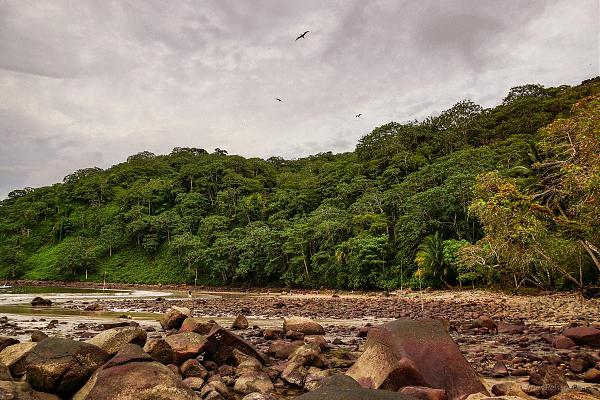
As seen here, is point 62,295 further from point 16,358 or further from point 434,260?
point 16,358

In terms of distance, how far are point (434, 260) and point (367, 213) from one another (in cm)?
1249

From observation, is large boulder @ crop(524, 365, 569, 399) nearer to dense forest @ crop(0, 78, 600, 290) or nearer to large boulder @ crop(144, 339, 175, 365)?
large boulder @ crop(144, 339, 175, 365)

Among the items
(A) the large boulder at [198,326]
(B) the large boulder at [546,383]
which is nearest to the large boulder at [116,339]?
(A) the large boulder at [198,326]

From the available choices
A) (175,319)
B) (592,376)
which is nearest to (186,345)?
(175,319)

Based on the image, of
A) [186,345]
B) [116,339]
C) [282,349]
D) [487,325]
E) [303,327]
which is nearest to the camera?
[116,339]

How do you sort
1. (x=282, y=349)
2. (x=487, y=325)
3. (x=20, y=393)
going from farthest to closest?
(x=487, y=325) → (x=282, y=349) → (x=20, y=393)

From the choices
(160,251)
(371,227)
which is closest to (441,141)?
(371,227)

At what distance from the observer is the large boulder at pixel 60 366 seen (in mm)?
6730

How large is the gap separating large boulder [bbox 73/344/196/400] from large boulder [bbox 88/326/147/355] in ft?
7.66

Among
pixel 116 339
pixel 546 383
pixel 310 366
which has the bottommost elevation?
pixel 310 366

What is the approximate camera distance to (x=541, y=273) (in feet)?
84.1

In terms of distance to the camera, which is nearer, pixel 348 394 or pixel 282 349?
pixel 348 394

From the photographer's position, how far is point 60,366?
268 inches

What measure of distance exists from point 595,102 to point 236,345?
1627 cm
